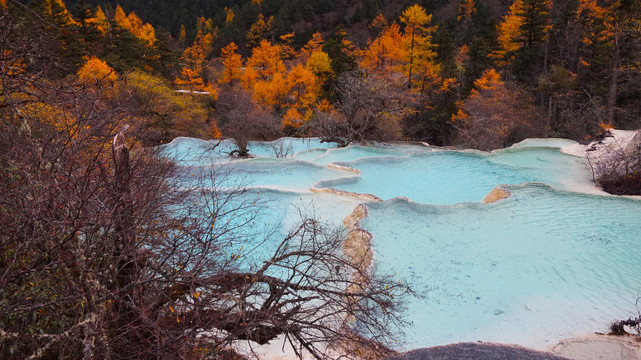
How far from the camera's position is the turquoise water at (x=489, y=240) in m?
6.07

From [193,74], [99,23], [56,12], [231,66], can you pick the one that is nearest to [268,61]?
[231,66]

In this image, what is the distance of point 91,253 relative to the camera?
376 centimetres

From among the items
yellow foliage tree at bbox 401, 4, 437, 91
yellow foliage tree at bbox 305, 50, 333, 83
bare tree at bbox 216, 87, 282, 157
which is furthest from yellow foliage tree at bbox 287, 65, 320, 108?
yellow foliage tree at bbox 401, 4, 437, 91

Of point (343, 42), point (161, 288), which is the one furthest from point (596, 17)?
point (161, 288)

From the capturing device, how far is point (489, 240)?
8.31 meters

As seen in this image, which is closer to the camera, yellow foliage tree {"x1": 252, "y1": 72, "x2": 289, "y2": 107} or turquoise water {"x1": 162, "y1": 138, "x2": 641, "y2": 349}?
turquoise water {"x1": 162, "y1": 138, "x2": 641, "y2": 349}

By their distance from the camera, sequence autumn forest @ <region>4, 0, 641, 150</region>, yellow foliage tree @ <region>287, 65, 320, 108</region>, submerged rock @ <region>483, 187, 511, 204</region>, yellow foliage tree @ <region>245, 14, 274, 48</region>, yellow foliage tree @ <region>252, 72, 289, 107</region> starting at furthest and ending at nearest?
yellow foliage tree @ <region>245, 14, 274, 48</region>
yellow foliage tree @ <region>252, 72, 289, 107</region>
yellow foliage tree @ <region>287, 65, 320, 108</region>
autumn forest @ <region>4, 0, 641, 150</region>
submerged rock @ <region>483, 187, 511, 204</region>

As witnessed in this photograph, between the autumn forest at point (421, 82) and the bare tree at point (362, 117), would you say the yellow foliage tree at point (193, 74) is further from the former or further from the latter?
the bare tree at point (362, 117)

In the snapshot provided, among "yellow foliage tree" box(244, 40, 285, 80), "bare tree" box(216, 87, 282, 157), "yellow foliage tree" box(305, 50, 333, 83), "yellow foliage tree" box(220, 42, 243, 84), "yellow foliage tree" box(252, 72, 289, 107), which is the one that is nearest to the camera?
"bare tree" box(216, 87, 282, 157)

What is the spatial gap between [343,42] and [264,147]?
12.3 meters

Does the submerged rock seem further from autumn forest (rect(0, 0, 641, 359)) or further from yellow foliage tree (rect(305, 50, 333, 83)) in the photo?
yellow foliage tree (rect(305, 50, 333, 83))

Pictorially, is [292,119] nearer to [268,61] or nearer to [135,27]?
[268,61]

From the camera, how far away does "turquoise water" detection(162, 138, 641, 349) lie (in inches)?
239

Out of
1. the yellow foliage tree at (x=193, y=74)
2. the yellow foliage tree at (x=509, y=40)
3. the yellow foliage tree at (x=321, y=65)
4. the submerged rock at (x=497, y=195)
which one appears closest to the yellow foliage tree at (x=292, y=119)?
the yellow foliage tree at (x=321, y=65)
